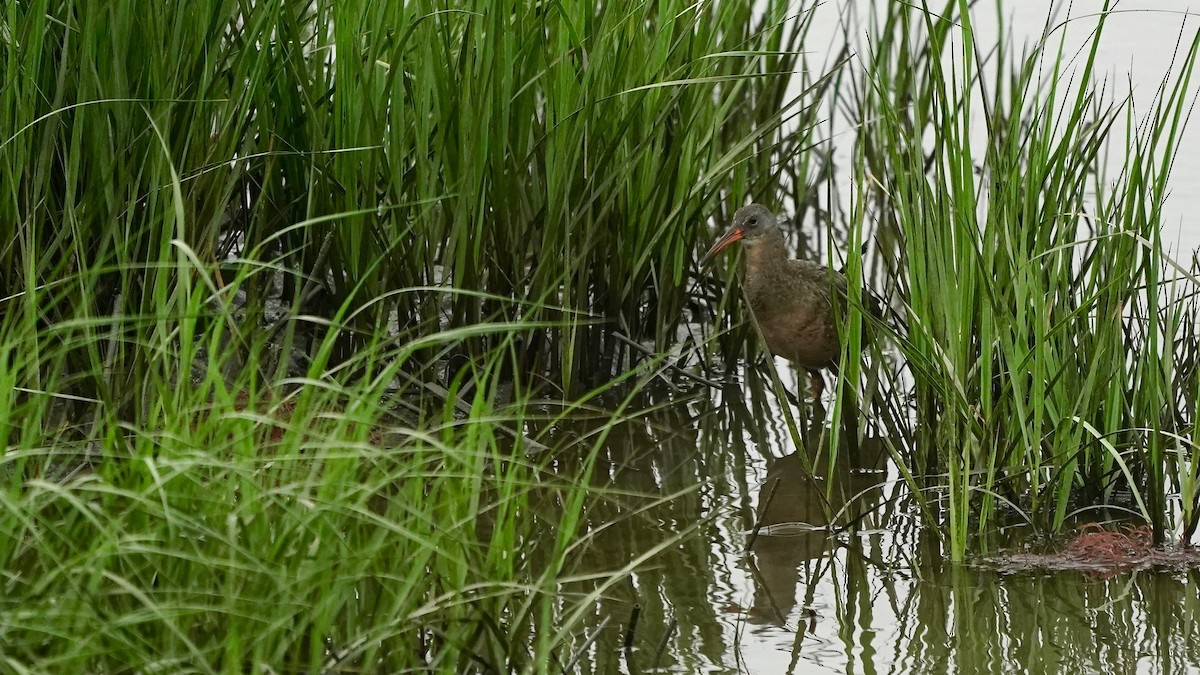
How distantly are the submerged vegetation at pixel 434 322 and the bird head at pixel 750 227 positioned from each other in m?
0.26

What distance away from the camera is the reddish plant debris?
3.39 meters

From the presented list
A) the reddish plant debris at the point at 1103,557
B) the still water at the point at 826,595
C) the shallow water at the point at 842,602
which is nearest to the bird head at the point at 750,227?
the still water at the point at 826,595

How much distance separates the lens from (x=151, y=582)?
248cm

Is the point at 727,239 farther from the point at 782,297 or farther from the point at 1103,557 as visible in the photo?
the point at 1103,557

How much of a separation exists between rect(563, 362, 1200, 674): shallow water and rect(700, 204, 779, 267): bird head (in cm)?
108

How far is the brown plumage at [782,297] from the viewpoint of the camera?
483 centimetres

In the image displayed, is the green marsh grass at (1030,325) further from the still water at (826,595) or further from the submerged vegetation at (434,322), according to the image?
the still water at (826,595)

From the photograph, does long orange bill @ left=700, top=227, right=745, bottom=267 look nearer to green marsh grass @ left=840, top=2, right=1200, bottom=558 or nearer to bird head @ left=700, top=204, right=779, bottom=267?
bird head @ left=700, top=204, right=779, bottom=267

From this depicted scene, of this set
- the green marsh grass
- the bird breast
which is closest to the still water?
the green marsh grass

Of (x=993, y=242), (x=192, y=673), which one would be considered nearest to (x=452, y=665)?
(x=192, y=673)

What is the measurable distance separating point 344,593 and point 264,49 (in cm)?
165

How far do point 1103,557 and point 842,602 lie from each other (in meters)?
0.55

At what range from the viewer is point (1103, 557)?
135 inches

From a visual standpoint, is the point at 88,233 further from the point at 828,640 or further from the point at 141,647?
the point at 828,640
